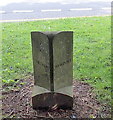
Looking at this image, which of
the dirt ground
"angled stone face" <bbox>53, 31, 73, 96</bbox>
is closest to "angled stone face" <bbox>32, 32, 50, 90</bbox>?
"angled stone face" <bbox>53, 31, 73, 96</bbox>

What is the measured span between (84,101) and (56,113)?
534mm

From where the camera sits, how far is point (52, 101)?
315 cm

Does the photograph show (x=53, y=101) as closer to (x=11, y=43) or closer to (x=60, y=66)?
(x=60, y=66)

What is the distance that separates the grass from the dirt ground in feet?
0.68

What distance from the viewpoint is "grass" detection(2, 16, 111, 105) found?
422 centimetres

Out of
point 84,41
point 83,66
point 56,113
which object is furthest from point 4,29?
point 56,113

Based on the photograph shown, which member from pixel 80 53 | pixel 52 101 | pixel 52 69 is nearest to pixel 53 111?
pixel 52 101

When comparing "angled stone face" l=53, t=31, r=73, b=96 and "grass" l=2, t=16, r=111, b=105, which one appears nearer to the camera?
"angled stone face" l=53, t=31, r=73, b=96

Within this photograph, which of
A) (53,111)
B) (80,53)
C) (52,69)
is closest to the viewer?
(52,69)

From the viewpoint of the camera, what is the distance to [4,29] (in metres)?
8.51

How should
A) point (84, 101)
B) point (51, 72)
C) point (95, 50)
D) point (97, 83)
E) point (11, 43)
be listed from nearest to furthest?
point (51, 72) → point (84, 101) → point (97, 83) → point (95, 50) → point (11, 43)

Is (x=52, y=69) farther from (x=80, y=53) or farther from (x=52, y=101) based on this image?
(x=80, y=53)

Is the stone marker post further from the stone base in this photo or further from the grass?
the grass

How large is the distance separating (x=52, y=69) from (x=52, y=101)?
1.60 feet
